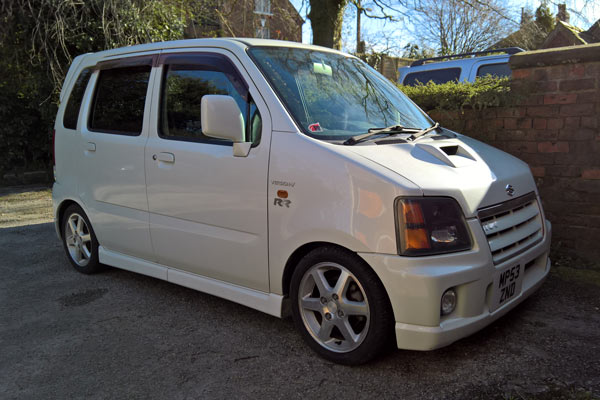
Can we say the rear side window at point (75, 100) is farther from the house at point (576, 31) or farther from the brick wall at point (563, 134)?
the house at point (576, 31)

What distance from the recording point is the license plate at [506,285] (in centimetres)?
290

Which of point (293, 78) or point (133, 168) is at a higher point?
point (293, 78)

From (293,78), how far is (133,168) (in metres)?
1.55

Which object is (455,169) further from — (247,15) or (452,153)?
(247,15)

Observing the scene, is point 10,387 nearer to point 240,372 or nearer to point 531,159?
point 240,372

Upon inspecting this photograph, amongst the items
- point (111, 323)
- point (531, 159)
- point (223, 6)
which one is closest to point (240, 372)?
point (111, 323)

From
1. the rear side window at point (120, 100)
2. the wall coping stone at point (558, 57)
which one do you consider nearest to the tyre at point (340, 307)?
the rear side window at point (120, 100)

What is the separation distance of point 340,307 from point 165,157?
1.77 m

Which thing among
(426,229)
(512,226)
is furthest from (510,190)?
(426,229)

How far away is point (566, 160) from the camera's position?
15.4 ft

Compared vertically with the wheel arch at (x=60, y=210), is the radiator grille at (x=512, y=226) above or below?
above

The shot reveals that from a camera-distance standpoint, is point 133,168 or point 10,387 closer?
point 10,387

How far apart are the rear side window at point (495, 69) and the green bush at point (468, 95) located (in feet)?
9.65

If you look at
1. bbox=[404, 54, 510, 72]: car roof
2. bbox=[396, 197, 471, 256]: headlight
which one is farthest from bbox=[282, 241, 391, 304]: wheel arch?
bbox=[404, 54, 510, 72]: car roof
